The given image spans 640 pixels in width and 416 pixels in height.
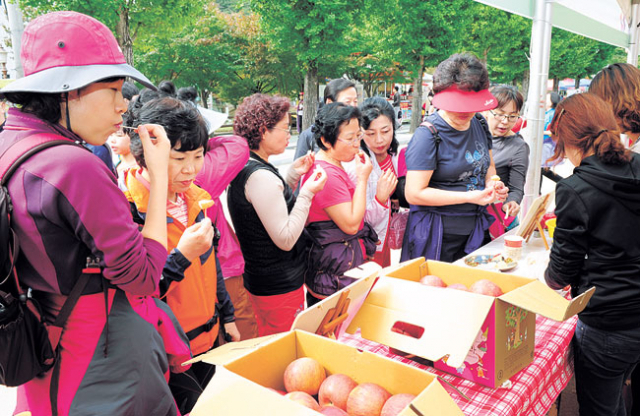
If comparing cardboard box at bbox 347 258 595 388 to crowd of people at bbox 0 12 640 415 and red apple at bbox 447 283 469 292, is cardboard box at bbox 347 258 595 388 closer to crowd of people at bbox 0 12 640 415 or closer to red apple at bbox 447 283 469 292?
red apple at bbox 447 283 469 292

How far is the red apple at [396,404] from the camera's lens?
3.37 feet

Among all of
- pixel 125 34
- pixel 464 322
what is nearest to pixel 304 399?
pixel 464 322

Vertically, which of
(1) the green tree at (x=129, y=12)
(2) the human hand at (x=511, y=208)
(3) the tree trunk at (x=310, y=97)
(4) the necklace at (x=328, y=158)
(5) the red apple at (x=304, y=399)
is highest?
(1) the green tree at (x=129, y=12)

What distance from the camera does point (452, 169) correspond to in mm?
2521

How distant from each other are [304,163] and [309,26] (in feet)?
46.3

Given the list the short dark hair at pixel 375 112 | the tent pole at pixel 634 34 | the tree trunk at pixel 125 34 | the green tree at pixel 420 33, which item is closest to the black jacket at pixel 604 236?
the short dark hair at pixel 375 112

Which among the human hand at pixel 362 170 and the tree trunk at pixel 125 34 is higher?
the tree trunk at pixel 125 34

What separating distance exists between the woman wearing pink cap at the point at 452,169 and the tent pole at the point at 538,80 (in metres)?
1.13

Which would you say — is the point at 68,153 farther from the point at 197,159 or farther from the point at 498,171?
the point at 498,171

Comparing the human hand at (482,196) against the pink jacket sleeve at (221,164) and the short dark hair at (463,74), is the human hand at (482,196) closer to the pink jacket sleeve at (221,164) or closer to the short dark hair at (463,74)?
the short dark hair at (463,74)

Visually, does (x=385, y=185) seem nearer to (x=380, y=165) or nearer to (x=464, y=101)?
(x=380, y=165)

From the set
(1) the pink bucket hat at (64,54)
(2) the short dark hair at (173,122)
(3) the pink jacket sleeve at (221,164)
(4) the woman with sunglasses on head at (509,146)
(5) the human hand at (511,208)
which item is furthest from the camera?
(4) the woman with sunglasses on head at (509,146)

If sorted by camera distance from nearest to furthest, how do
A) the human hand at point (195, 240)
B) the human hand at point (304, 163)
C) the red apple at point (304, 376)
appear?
the red apple at point (304, 376)
the human hand at point (195, 240)
the human hand at point (304, 163)

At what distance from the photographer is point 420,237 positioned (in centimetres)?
265
